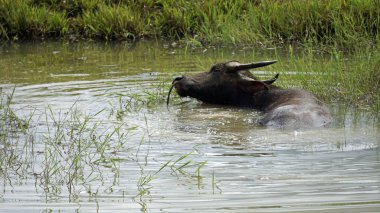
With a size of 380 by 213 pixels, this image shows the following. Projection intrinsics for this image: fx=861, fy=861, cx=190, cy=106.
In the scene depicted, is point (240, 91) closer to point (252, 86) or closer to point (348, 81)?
point (252, 86)

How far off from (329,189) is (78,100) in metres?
4.62

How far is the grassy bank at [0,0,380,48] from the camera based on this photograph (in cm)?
1256

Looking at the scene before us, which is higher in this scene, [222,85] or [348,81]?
[348,81]

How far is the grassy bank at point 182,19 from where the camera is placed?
12562mm

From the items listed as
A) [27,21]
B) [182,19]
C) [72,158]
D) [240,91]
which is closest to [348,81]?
[240,91]

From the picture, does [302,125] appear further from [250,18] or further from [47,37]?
[47,37]

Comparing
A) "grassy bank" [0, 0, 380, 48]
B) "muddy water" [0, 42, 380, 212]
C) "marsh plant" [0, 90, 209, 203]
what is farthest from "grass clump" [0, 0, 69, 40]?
"marsh plant" [0, 90, 209, 203]

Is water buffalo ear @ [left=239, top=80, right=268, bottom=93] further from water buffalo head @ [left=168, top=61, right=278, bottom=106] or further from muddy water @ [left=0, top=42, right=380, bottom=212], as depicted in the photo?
muddy water @ [left=0, top=42, right=380, bottom=212]

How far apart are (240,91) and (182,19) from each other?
4.88m

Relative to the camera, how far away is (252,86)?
9141mm

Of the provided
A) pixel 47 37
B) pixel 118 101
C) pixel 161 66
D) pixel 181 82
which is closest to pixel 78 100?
pixel 118 101

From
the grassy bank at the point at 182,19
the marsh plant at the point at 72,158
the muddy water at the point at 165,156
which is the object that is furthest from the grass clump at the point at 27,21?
the marsh plant at the point at 72,158

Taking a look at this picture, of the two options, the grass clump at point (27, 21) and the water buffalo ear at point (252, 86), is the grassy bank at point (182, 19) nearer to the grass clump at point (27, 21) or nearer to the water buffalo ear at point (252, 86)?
the grass clump at point (27, 21)

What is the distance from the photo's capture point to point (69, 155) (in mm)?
6633
